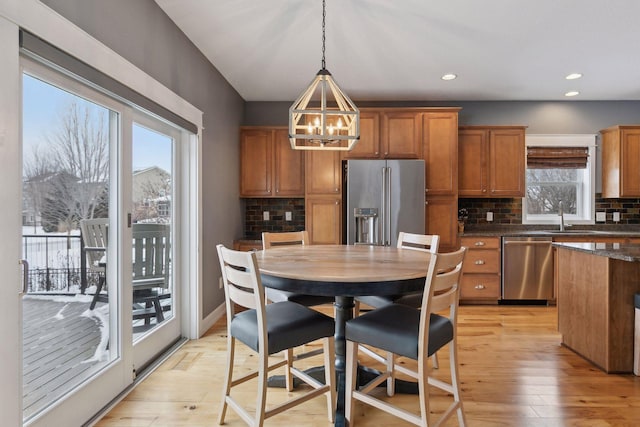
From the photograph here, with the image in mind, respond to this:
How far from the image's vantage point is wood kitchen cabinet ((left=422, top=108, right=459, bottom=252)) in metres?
4.14

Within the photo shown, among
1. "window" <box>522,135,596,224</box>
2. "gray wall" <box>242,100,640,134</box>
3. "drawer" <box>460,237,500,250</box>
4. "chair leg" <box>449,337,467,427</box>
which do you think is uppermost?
"gray wall" <box>242,100,640,134</box>

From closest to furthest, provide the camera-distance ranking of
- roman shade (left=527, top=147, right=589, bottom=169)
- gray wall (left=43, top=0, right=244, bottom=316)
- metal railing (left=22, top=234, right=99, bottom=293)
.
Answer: metal railing (left=22, top=234, right=99, bottom=293) < gray wall (left=43, top=0, right=244, bottom=316) < roman shade (left=527, top=147, right=589, bottom=169)

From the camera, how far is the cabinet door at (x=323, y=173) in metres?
4.14

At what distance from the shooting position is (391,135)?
4145mm

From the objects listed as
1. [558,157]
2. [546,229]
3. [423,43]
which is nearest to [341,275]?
[423,43]

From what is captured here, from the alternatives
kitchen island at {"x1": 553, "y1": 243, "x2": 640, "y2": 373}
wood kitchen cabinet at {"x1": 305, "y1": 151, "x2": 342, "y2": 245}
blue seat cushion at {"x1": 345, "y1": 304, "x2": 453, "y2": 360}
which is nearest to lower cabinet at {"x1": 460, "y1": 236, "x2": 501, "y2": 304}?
kitchen island at {"x1": 553, "y1": 243, "x2": 640, "y2": 373}

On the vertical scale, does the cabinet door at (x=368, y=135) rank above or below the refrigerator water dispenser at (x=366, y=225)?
above

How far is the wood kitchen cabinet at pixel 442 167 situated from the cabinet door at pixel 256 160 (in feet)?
6.09

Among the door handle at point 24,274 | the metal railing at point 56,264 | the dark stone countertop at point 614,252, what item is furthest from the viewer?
the dark stone countertop at point 614,252

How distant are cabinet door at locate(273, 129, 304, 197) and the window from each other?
9.63 ft

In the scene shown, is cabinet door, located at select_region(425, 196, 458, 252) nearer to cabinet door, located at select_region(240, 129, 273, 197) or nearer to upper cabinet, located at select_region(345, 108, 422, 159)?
upper cabinet, located at select_region(345, 108, 422, 159)

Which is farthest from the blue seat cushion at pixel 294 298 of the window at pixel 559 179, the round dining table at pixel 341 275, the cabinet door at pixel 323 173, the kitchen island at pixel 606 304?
the window at pixel 559 179

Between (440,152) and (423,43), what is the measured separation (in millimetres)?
1495

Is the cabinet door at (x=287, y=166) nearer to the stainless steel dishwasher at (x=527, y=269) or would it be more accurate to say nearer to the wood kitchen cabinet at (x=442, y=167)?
the wood kitchen cabinet at (x=442, y=167)
